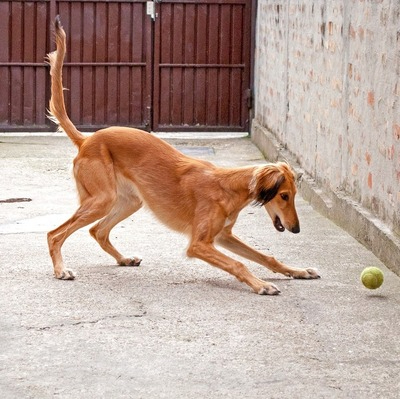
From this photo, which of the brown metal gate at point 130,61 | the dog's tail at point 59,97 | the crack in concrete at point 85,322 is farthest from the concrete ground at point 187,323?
the brown metal gate at point 130,61

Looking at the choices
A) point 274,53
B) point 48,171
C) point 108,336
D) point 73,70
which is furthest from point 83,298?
point 73,70

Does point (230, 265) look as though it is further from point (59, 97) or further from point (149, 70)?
point (149, 70)

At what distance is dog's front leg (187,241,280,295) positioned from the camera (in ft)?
22.6

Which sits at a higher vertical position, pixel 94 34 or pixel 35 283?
pixel 94 34

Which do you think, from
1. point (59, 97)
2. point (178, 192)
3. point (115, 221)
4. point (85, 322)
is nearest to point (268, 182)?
point (178, 192)

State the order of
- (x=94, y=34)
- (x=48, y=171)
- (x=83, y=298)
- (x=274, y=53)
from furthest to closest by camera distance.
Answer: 1. (x=94, y=34)
2. (x=274, y=53)
3. (x=48, y=171)
4. (x=83, y=298)

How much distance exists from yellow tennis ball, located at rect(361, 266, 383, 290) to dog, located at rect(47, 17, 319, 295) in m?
0.54

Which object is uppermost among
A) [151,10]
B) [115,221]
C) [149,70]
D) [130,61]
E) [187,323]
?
[151,10]

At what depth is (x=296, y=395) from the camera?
4.88 m

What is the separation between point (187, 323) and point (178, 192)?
4.68ft

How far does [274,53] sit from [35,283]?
801 cm

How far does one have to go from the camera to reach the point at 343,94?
9602 mm

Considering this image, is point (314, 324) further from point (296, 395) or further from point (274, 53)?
point (274, 53)

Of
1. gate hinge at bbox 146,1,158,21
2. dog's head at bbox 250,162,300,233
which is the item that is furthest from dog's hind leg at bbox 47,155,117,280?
gate hinge at bbox 146,1,158,21
